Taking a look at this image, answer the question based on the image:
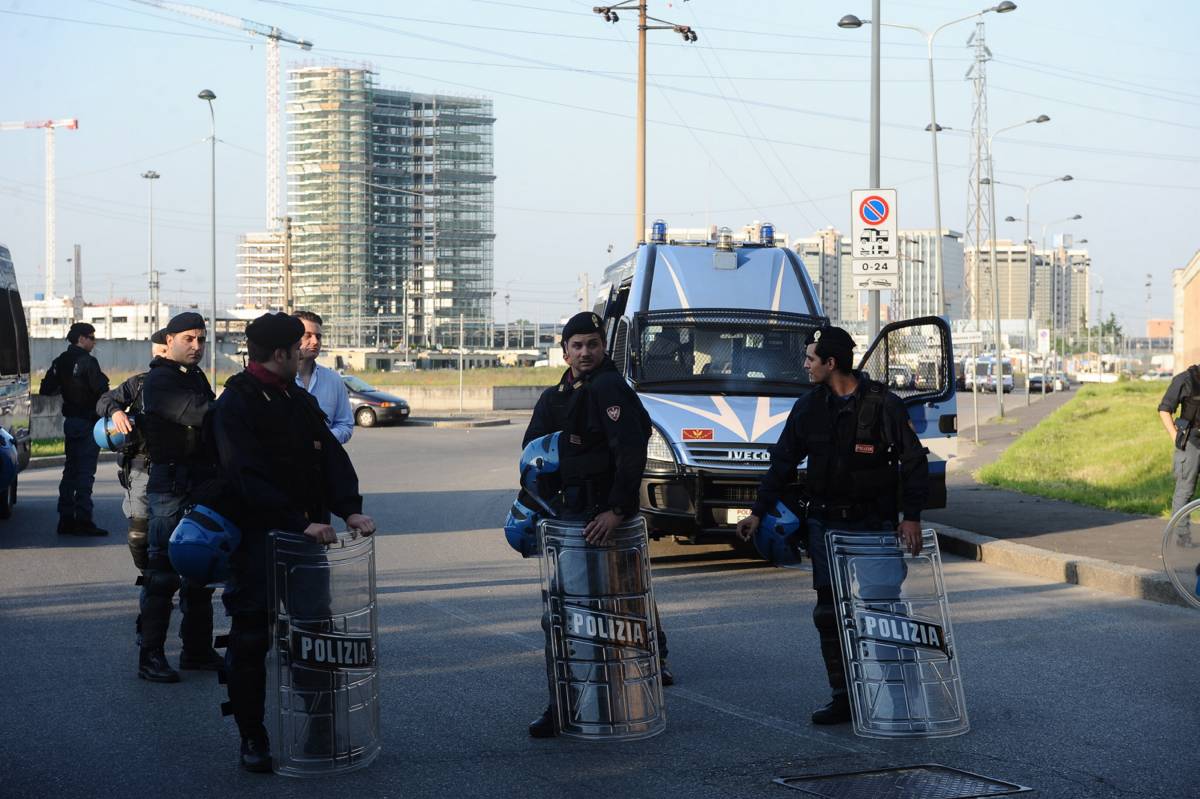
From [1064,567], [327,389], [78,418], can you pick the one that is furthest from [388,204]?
[327,389]

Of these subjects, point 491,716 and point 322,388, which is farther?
point 322,388

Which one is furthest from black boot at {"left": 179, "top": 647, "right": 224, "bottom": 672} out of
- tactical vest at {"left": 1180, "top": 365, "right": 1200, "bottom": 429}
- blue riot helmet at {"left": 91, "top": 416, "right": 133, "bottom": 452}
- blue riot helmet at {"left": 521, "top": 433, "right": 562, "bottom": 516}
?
tactical vest at {"left": 1180, "top": 365, "right": 1200, "bottom": 429}

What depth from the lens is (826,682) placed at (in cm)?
702

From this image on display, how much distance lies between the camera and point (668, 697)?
22.1 feet

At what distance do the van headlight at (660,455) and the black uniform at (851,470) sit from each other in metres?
4.38

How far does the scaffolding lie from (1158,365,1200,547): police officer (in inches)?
5985

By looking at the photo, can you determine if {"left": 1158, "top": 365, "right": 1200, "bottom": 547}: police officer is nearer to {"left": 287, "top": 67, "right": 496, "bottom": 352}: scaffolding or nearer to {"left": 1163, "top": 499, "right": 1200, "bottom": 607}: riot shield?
{"left": 1163, "top": 499, "right": 1200, "bottom": 607}: riot shield

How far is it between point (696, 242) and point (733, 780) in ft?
32.1

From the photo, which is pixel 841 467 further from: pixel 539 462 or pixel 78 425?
pixel 78 425

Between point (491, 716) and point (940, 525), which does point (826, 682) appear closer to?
point (491, 716)

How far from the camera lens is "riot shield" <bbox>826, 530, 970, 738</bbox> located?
603 centimetres

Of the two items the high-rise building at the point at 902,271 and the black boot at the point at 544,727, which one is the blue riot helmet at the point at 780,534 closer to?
the black boot at the point at 544,727

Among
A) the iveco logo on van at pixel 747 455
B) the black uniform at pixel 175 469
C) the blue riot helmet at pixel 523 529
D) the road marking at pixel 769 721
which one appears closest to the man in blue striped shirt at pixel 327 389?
the black uniform at pixel 175 469

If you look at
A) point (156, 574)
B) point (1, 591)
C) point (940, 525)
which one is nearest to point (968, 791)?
point (156, 574)
